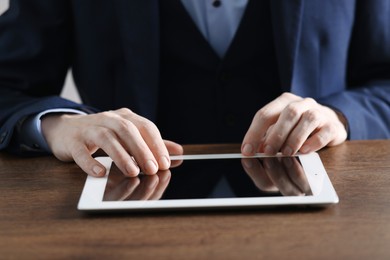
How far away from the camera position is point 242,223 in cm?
81

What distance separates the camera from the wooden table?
74 cm

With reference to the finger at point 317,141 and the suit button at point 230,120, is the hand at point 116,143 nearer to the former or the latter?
the finger at point 317,141

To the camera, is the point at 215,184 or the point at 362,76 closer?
the point at 215,184

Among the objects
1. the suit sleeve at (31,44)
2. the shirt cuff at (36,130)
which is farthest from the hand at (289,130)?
the suit sleeve at (31,44)

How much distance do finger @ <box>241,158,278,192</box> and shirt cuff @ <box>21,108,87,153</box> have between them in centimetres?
32

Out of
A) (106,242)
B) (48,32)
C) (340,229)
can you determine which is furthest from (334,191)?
(48,32)

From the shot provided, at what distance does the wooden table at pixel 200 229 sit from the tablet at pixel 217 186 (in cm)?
1

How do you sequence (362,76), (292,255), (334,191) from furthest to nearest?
(362,76) < (334,191) < (292,255)

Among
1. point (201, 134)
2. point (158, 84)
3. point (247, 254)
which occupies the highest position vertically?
point (247, 254)

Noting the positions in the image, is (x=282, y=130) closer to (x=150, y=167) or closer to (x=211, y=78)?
(x=150, y=167)

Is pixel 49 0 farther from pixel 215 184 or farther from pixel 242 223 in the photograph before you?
pixel 242 223

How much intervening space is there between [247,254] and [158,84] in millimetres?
703

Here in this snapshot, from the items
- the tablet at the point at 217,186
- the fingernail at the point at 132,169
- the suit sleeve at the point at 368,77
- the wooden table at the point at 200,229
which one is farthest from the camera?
the suit sleeve at the point at 368,77

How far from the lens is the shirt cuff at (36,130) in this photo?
112 cm
